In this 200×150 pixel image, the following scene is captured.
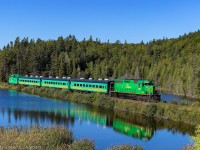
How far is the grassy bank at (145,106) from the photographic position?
4505cm

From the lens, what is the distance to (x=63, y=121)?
46.0 m

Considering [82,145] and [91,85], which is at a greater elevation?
[91,85]

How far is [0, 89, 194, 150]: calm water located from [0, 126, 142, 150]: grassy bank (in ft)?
15.4

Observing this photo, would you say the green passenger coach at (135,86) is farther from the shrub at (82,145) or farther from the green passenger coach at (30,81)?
the green passenger coach at (30,81)

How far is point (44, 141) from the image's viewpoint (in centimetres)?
2712

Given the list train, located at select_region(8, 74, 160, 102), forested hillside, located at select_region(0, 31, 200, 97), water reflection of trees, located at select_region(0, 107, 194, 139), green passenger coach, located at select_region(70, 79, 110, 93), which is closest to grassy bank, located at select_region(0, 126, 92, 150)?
water reflection of trees, located at select_region(0, 107, 194, 139)

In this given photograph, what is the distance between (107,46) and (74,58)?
3799cm

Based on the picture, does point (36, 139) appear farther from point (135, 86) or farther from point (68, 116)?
point (135, 86)

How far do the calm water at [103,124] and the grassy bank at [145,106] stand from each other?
56.8 inches

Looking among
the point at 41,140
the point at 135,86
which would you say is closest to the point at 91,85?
the point at 135,86

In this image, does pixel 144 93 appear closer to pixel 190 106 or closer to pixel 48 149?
pixel 190 106

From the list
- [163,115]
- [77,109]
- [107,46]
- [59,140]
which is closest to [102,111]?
[77,109]

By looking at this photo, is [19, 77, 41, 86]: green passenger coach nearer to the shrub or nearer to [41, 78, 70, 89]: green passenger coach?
[41, 78, 70, 89]: green passenger coach

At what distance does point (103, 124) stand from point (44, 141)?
1918 centimetres
